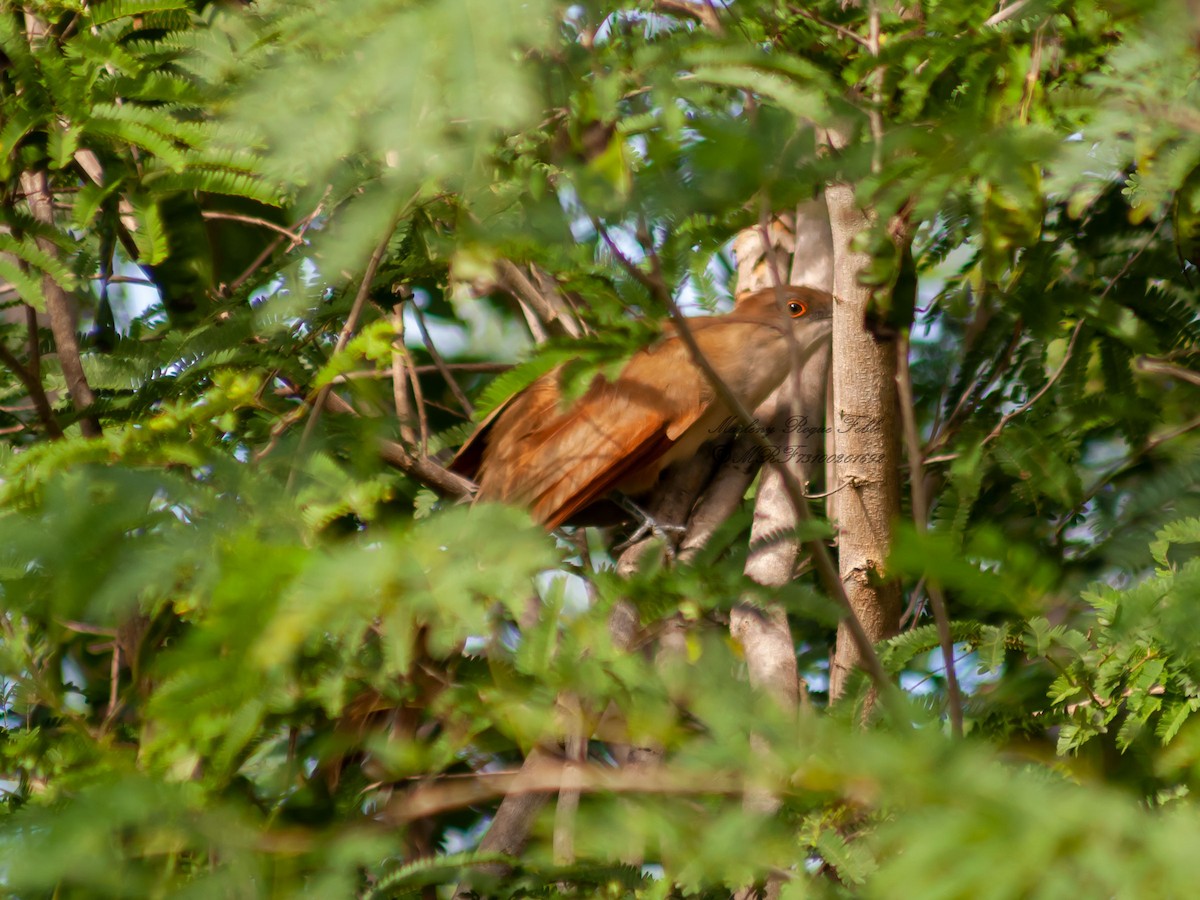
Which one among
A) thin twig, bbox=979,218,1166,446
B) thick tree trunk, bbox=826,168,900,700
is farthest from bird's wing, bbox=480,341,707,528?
thin twig, bbox=979,218,1166,446

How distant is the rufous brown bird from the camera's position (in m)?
4.69

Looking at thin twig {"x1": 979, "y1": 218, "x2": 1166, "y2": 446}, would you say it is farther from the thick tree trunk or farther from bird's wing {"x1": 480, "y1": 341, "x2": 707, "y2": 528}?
bird's wing {"x1": 480, "y1": 341, "x2": 707, "y2": 528}

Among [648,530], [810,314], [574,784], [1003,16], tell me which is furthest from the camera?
[810,314]

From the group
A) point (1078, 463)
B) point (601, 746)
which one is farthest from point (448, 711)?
point (1078, 463)

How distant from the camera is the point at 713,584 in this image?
7.63ft

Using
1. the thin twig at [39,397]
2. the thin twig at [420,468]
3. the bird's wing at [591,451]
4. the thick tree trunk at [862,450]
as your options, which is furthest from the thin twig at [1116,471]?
the thin twig at [39,397]

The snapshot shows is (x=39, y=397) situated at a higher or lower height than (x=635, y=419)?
higher

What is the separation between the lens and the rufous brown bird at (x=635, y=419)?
15.4ft

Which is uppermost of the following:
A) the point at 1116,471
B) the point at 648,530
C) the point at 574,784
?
the point at 574,784

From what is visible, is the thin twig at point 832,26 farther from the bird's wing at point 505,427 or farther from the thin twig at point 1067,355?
the bird's wing at point 505,427

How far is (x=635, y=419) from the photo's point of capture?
474cm

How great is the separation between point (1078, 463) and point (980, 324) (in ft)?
1.80

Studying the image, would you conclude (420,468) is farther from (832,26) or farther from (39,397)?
(832,26)

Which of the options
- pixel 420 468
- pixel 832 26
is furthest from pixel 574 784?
pixel 832 26
